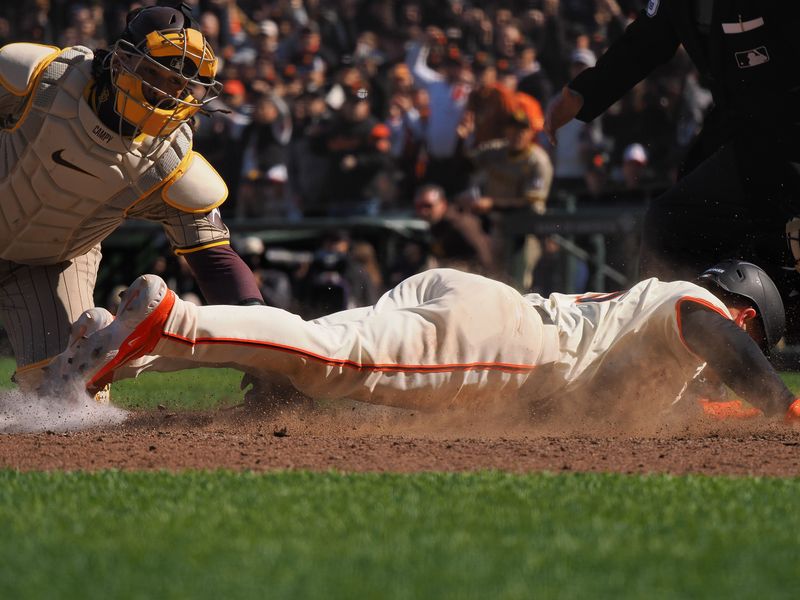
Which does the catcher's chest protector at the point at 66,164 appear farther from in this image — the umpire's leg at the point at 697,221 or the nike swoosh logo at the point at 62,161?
the umpire's leg at the point at 697,221

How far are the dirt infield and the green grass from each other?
0.93ft

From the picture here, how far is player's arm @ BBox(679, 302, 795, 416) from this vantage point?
475 centimetres

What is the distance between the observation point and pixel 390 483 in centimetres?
389

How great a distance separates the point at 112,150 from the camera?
5680 mm

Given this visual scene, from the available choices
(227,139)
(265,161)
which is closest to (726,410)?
(265,161)

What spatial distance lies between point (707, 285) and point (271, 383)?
6.23ft

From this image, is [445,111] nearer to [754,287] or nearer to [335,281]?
[335,281]

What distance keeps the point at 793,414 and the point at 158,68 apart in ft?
9.88

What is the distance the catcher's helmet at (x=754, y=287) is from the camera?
5289 mm

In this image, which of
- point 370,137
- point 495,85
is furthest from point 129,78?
point 370,137

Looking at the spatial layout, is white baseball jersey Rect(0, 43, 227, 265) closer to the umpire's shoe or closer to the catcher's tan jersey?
the catcher's tan jersey

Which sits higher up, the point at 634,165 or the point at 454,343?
the point at 454,343

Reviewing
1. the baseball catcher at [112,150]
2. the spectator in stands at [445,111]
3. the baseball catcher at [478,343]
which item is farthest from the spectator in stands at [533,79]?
the baseball catcher at [478,343]

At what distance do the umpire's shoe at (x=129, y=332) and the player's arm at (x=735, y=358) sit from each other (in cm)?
197
